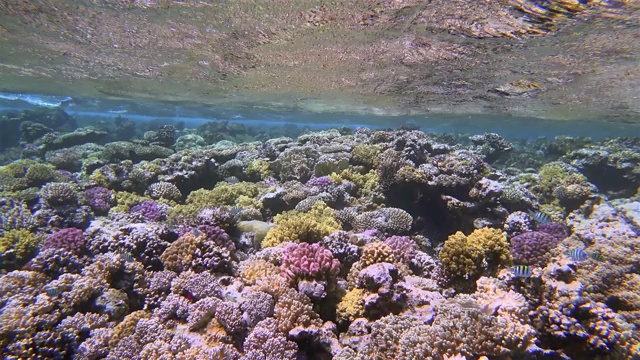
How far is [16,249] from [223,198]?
4.58 m

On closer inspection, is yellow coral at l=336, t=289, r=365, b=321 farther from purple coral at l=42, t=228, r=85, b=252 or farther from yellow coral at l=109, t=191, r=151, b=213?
yellow coral at l=109, t=191, r=151, b=213

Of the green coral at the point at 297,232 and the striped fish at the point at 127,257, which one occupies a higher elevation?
the green coral at the point at 297,232

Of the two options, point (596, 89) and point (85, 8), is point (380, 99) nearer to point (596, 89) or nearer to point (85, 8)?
point (596, 89)

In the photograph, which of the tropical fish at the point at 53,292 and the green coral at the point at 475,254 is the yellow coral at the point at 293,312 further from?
the tropical fish at the point at 53,292

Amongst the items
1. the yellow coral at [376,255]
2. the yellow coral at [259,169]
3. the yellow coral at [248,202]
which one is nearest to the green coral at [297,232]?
the yellow coral at [376,255]

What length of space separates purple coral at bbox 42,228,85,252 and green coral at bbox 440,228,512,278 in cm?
680

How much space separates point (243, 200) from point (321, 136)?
5.93 meters

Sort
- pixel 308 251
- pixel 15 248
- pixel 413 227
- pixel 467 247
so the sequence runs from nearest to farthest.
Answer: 1. pixel 308 251
2. pixel 467 247
3. pixel 15 248
4. pixel 413 227

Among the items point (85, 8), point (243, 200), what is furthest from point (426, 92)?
point (85, 8)

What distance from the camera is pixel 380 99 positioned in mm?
25594

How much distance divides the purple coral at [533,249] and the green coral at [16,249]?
9.68 meters

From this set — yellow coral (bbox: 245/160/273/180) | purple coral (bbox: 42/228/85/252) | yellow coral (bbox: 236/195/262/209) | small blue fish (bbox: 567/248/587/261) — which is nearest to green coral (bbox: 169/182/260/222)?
yellow coral (bbox: 236/195/262/209)

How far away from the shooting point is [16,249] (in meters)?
6.16

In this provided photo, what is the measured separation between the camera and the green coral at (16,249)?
604 cm
